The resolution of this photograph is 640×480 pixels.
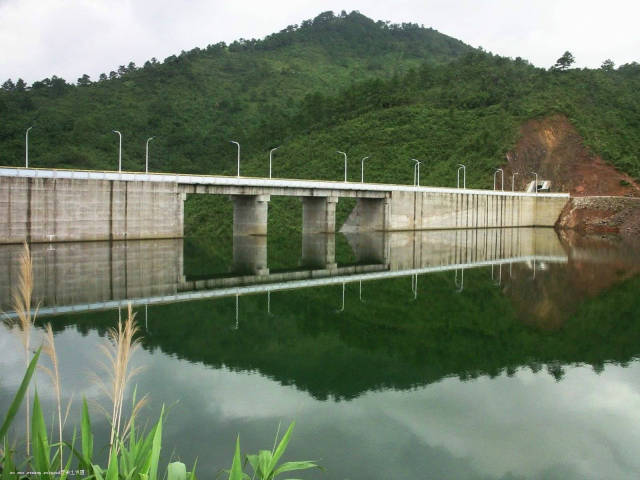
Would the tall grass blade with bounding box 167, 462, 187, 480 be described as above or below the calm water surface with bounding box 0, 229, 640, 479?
above

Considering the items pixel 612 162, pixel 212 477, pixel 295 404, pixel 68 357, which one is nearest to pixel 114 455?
pixel 212 477

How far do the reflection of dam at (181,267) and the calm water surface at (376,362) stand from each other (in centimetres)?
18

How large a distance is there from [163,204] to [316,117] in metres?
54.1

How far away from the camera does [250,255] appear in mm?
35062

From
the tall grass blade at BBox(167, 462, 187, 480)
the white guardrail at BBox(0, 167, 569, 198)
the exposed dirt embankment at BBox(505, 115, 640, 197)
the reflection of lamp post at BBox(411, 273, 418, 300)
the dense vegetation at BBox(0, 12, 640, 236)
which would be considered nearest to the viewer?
the tall grass blade at BBox(167, 462, 187, 480)

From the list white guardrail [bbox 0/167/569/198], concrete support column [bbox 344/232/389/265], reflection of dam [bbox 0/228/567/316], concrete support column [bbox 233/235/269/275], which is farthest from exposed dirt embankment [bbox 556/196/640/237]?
concrete support column [bbox 233/235/269/275]

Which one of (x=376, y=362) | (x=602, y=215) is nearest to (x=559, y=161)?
(x=602, y=215)

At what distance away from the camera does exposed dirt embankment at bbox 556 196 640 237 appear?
61625mm

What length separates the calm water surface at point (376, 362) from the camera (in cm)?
831

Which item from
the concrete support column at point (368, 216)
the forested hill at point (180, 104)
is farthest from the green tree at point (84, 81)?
the concrete support column at point (368, 216)

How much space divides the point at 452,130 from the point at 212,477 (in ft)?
253

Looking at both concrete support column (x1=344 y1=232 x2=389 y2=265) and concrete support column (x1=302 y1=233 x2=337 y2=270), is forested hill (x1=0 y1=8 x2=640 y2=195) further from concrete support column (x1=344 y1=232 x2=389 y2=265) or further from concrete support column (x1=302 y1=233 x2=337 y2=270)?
concrete support column (x1=344 y1=232 x2=389 y2=265)

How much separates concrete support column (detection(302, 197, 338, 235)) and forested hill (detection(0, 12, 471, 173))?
106ft

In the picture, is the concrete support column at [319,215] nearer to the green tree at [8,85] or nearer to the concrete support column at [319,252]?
the concrete support column at [319,252]
